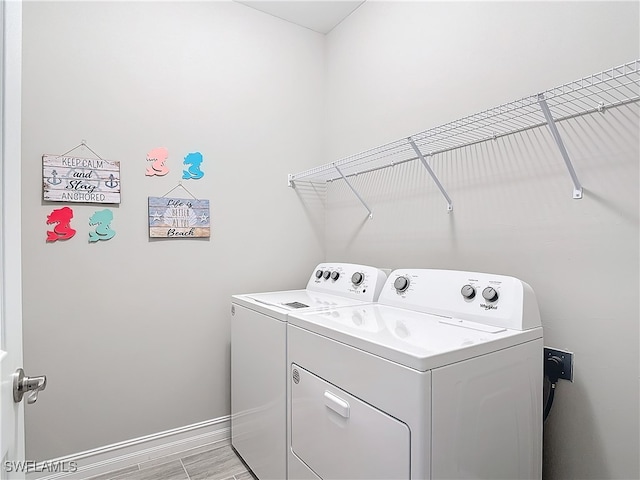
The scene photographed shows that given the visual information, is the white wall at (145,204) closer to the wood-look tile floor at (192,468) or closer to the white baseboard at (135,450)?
the white baseboard at (135,450)

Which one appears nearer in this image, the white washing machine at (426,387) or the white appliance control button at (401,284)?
the white washing machine at (426,387)

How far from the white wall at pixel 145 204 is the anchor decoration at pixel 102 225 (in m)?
0.03

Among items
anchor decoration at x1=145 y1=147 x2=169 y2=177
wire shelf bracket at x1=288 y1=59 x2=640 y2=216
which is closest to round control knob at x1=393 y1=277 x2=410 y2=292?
wire shelf bracket at x1=288 y1=59 x2=640 y2=216

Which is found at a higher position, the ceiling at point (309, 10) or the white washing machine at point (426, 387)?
the ceiling at point (309, 10)

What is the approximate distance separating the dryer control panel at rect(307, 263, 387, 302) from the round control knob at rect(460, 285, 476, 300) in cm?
46

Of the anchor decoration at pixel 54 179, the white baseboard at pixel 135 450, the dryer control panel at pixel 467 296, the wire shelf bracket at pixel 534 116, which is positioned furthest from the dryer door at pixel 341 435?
the anchor decoration at pixel 54 179

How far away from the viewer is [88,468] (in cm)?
178

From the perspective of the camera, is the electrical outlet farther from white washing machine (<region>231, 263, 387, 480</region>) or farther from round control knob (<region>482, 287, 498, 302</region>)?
white washing machine (<region>231, 263, 387, 480</region>)

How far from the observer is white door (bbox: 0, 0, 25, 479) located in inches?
29.3

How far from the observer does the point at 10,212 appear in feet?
2.54

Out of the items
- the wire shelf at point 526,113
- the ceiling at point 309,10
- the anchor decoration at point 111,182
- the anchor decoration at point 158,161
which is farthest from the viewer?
the ceiling at point 309,10

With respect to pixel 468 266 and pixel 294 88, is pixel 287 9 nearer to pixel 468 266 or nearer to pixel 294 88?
pixel 294 88

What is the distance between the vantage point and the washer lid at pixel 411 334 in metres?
0.97

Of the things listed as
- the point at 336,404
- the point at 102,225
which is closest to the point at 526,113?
the point at 336,404
